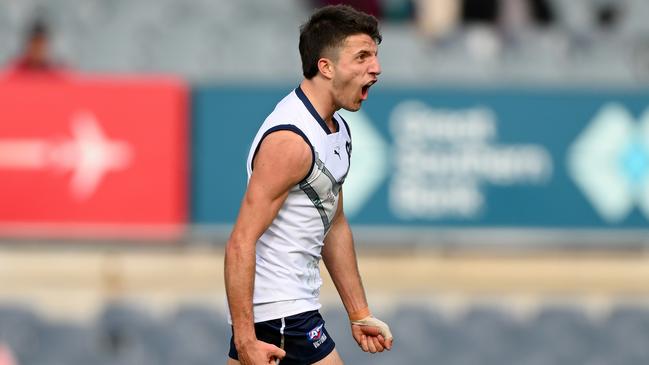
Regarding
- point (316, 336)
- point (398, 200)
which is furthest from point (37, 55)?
point (316, 336)

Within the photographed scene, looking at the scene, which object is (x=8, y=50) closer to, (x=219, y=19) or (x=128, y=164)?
(x=219, y=19)

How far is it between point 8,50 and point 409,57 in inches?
137

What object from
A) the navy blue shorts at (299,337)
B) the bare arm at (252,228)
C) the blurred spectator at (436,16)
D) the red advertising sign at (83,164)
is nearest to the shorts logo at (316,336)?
the navy blue shorts at (299,337)

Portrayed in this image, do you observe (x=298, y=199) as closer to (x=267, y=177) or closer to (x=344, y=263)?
(x=267, y=177)

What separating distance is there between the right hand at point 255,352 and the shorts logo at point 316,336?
1.05 feet

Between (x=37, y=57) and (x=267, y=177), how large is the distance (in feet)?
21.3

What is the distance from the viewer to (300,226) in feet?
14.7

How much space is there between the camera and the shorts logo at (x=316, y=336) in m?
4.57

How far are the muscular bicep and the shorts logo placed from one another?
0.51 meters

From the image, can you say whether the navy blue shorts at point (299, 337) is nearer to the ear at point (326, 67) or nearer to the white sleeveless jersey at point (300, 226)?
the white sleeveless jersey at point (300, 226)

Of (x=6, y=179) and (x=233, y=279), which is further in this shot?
(x=6, y=179)

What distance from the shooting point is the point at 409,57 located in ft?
36.6

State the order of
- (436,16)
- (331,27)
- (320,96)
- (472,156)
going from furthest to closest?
(436,16)
(472,156)
(320,96)
(331,27)

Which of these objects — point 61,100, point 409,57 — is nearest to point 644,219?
point 409,57
